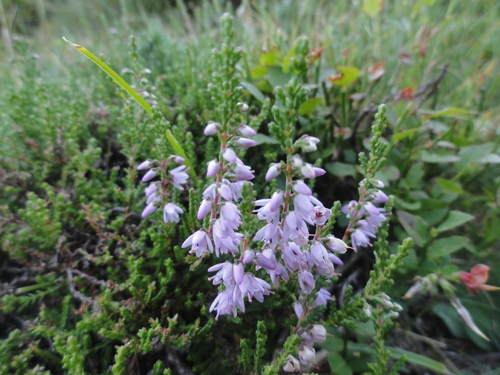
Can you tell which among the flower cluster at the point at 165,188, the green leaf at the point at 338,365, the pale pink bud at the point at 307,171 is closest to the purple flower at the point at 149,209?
the flower cluster at the point at 165,188

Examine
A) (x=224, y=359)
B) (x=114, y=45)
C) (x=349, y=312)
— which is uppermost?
(x=114, y=45)

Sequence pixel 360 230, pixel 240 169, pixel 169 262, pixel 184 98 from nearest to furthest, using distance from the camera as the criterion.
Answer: pixel 240 169 → pixel 360 230 → pixel 169 262 → pixel 184 98

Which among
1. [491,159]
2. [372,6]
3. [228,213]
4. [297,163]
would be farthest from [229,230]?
[372,6]

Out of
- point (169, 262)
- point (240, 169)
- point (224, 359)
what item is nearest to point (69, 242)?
point (169, 262)

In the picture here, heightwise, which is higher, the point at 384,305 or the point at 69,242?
the point at 69,242

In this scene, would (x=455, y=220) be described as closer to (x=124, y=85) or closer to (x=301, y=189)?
(x=301, y=189)

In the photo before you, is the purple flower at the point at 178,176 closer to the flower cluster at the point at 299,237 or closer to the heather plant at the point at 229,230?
the heather plant at the point at 229,230

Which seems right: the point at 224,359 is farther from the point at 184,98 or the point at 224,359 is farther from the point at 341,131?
the point at 184,98
